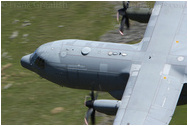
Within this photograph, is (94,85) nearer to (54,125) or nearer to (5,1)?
(54,125)

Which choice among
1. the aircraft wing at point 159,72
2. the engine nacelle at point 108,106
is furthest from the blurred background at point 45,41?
the engine nacelle at point 108,106

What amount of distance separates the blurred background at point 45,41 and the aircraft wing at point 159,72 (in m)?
5.78

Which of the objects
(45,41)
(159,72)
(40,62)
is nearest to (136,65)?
(159,72)

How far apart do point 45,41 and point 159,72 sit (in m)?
18.1

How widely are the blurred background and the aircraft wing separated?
5776 millimetres

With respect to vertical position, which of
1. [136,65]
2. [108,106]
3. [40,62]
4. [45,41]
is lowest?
[45,41]

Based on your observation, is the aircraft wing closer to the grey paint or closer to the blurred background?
the grey paint

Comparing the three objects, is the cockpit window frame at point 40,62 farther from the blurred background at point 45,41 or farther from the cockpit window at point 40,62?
the blurred background at point 45,41

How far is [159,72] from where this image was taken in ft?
107

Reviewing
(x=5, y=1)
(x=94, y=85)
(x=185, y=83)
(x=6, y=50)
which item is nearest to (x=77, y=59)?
(x=94, y=85)

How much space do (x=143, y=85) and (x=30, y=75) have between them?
15148 mm

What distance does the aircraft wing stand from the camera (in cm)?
2948

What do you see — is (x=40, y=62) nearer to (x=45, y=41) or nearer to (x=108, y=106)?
(x=108, y=106)

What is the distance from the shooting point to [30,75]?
43.8 meters
